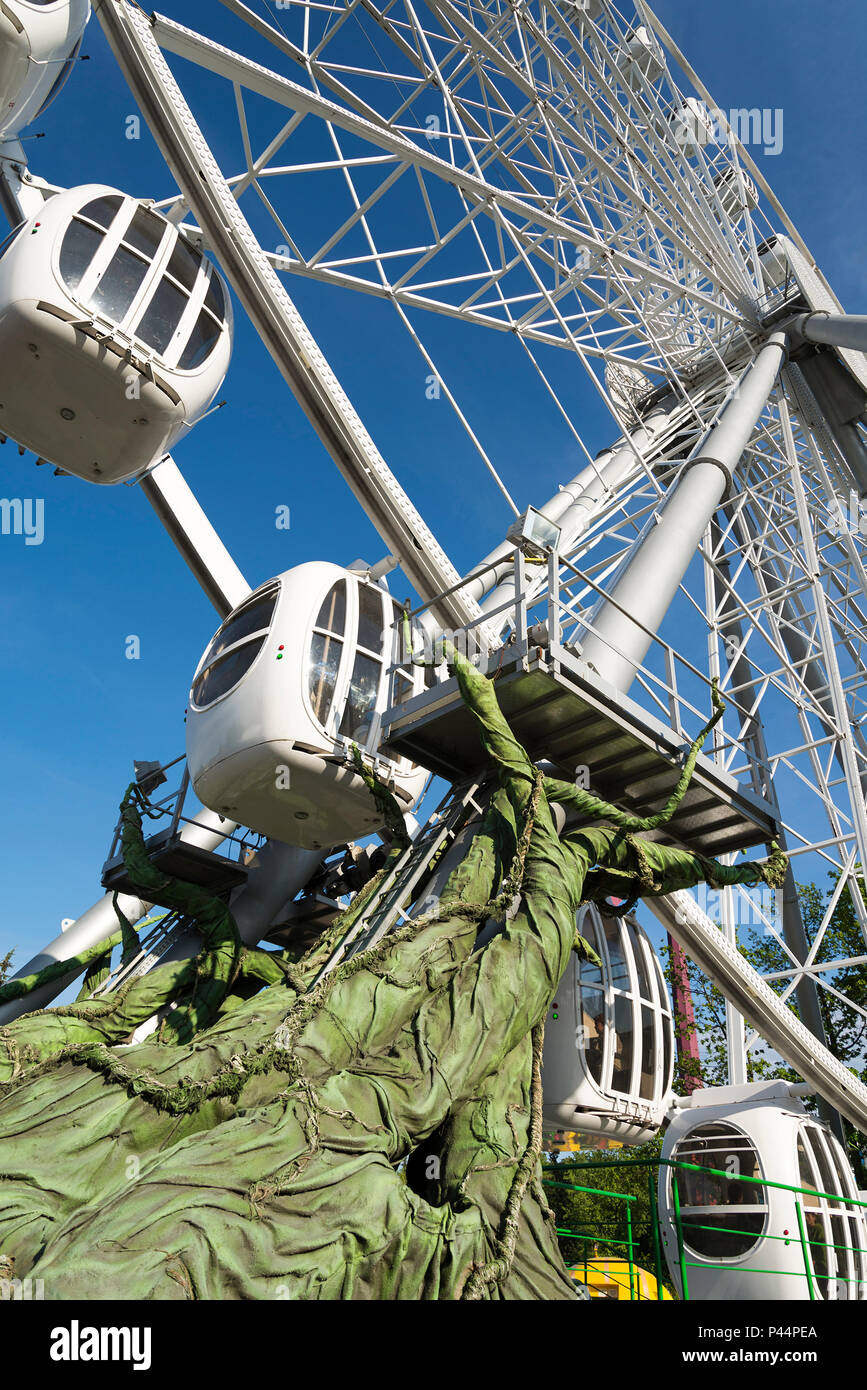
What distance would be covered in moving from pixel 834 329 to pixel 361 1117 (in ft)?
58.6

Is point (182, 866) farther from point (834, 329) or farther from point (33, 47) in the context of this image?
point (834, 329)

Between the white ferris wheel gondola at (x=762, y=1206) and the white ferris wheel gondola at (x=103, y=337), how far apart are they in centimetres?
1064

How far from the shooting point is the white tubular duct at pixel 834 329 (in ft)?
57.4

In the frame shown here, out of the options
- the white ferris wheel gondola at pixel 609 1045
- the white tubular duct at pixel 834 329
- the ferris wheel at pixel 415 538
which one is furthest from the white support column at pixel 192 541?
the white tubular duct at pixel 834 329

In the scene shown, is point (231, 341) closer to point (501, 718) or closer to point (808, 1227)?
point (501, 718)

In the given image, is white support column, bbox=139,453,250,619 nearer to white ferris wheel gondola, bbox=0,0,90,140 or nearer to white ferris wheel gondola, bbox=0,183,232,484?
white ferris wheel gondola, bbox=0,183,232,484

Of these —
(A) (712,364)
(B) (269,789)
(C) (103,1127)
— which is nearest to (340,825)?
(B) (269,789)

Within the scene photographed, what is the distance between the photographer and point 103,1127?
22.2ft

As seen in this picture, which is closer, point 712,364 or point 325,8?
point 325,8

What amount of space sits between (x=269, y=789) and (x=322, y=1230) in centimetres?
572

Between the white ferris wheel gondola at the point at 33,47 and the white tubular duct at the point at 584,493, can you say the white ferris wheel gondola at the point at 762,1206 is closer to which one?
the white tubular duct at the point at 584,493

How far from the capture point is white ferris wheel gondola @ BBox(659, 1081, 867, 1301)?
10984mm

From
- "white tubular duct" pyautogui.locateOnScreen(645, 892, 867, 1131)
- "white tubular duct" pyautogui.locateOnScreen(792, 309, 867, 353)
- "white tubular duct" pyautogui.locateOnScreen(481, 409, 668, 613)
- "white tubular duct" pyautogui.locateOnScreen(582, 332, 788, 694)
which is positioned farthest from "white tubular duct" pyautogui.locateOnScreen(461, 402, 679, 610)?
"white tubular duct" pyautogui.locateOnScreen(645, 892, 867, 1131)

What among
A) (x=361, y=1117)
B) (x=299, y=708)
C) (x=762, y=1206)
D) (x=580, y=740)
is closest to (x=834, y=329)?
(x=580, y=740)
